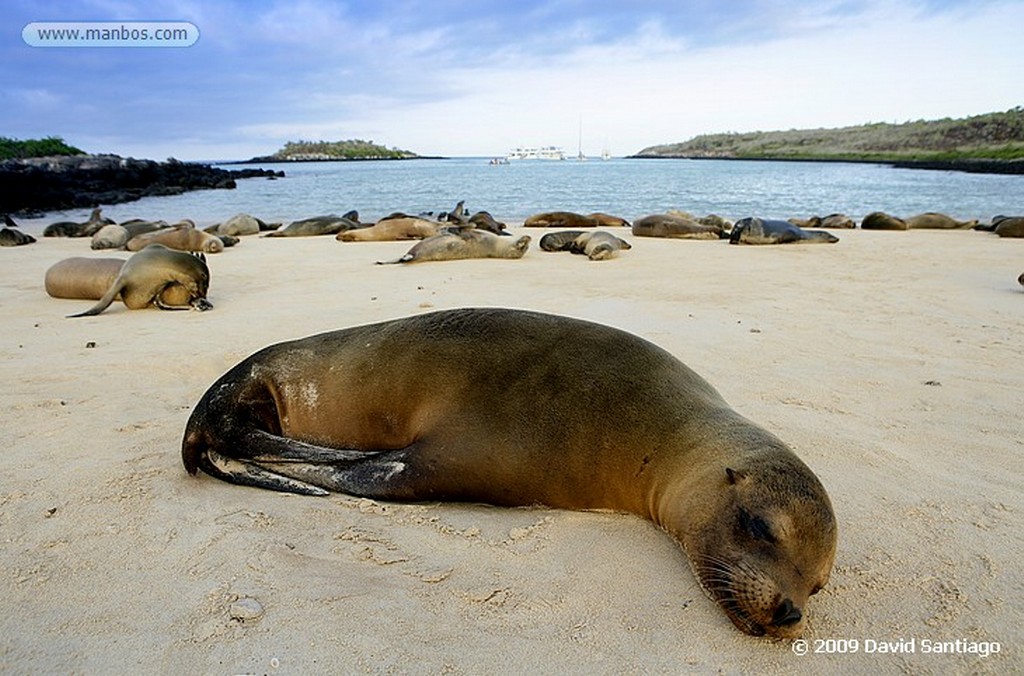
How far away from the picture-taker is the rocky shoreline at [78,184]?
26.2 m

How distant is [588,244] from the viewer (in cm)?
1155

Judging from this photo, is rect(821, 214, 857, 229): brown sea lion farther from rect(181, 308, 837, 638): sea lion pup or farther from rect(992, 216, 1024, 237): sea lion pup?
rect(181, 308, 837, 638): sea lion pup

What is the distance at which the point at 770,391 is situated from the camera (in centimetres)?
421

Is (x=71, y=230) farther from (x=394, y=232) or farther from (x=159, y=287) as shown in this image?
(x=159, y=287)

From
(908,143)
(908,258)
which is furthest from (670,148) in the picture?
(908,258)

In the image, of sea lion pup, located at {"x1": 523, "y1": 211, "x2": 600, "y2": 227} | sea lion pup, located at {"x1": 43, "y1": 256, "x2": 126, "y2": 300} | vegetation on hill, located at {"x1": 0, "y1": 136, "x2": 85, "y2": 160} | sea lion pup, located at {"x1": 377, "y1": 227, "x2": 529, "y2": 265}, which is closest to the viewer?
sea lion pup, located at {"x1": 43, "y1": 256, "x2": 126, "y2": 300}

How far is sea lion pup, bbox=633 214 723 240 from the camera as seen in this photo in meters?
14.8

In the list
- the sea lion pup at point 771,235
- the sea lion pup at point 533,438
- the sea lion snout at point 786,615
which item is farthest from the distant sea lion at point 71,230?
the sea lion snout at point 786,615

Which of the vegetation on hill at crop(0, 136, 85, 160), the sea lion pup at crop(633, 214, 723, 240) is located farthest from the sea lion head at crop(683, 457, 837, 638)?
the vegetation on hill at crop(0, 136, 85, 160)

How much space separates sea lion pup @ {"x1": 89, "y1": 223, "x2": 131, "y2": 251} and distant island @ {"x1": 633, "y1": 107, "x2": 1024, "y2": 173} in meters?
49.5

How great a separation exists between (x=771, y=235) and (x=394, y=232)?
7.15 meters

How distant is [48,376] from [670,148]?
186 metres

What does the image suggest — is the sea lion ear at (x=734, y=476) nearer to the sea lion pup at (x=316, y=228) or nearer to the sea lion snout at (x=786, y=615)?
the sea lion snout at (x=786, y=615)

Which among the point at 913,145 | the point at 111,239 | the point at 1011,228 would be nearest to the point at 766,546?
the point at 111,239
